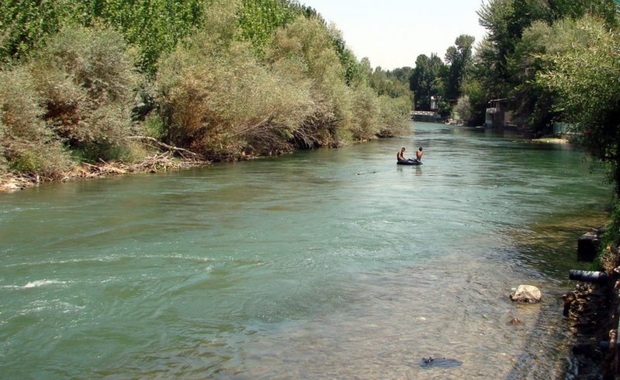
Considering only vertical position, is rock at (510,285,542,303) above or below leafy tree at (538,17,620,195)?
below

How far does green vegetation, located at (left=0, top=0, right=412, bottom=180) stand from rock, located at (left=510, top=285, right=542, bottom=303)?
22.9 metres

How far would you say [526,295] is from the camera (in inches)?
543

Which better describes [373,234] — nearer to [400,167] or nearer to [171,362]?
[171,362]

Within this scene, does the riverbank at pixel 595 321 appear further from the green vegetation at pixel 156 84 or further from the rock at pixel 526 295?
the green vegetation at pixel 156 84

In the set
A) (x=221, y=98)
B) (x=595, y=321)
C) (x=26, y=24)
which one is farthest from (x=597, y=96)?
(x=26, y=24)

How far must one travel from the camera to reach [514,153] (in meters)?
56.5

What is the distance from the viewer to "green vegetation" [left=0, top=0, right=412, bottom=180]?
31.8 meters

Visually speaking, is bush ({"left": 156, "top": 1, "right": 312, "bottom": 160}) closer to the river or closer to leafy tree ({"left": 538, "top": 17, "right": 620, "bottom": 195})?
the river

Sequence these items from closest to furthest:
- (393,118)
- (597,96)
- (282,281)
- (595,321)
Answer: (595,321) < (282,281) < (597,96) < (393,118)

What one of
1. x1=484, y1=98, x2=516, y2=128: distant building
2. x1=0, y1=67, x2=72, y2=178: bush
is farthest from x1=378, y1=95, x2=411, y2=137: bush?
x1=0, y1=67, x2=72, y2=178: bush

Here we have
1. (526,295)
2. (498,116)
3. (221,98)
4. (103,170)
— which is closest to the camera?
(526,295)

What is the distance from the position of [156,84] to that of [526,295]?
3337 centimetres

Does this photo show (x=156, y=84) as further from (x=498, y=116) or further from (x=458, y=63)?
(x=458, y=63)

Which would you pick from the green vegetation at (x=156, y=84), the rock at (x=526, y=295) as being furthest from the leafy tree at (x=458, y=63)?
the rock at (x=526, y=295)
